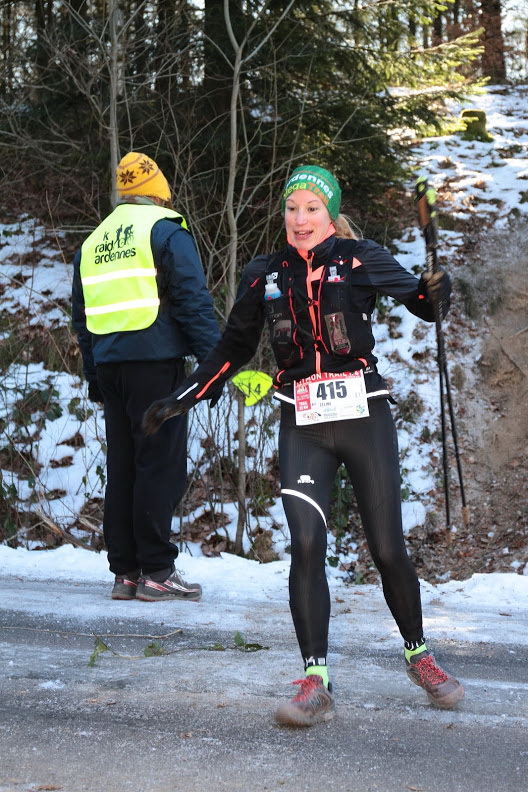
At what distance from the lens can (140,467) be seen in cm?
540

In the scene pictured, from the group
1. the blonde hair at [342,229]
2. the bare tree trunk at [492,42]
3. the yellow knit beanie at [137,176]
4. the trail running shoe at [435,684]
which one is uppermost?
the bare tree trunk at [492,42]

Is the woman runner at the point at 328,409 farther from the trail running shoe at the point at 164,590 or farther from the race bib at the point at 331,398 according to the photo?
the trail running shoe at the point at 164,590

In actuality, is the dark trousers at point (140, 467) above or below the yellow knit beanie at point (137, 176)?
below

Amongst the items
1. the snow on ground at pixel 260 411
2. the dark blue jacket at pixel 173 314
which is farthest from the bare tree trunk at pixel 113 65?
the dark blue jacket at pixel 173 314

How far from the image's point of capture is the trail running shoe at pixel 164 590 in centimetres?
550

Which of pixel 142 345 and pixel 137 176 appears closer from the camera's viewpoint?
pixel 142 345

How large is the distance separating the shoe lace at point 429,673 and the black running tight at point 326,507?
0.10 meters

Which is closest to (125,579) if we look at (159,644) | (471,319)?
(159,644)

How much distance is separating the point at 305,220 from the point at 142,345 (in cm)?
189

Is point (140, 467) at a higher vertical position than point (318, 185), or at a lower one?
lower

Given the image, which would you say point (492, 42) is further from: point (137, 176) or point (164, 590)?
point (164, 590)

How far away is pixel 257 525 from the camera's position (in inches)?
321

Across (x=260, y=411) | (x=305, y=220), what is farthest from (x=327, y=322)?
(x=260, y=411)

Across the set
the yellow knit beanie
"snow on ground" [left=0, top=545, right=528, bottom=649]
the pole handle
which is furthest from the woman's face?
"snow on ground" [left=0, top=545, right=528, bottom=649]
